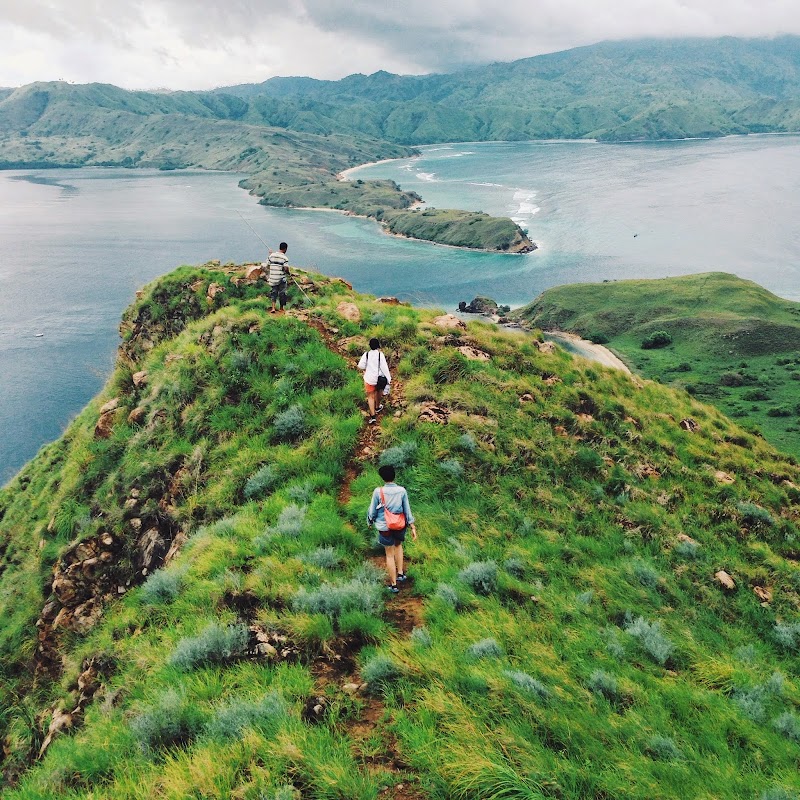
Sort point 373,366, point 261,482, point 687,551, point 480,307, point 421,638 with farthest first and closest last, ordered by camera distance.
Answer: point 480,307 → point 373,366 → point 261,482 → point 687,551 → point 421,638

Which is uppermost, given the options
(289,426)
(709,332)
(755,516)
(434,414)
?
(434,414)

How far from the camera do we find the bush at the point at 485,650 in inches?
301

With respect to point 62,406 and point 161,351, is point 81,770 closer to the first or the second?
point 161,351

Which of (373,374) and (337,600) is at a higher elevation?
(373,374)

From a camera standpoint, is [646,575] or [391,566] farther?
[646,575]

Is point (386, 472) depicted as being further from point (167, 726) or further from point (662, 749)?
point (662, 749)

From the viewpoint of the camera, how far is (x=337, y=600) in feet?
28.0

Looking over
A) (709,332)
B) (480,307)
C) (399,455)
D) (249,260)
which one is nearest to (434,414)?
(399,455)

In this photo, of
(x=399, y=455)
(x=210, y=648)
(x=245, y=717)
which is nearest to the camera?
(x=245, y=717)

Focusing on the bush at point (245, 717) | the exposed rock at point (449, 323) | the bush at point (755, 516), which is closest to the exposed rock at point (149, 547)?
the bush at point (245, 717)

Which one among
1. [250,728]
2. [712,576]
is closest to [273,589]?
[250,728]

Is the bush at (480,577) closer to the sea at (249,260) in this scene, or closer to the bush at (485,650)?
the bush at (485,650)

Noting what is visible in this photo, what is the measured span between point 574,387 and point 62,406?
86.3 m

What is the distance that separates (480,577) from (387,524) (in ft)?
6.75
